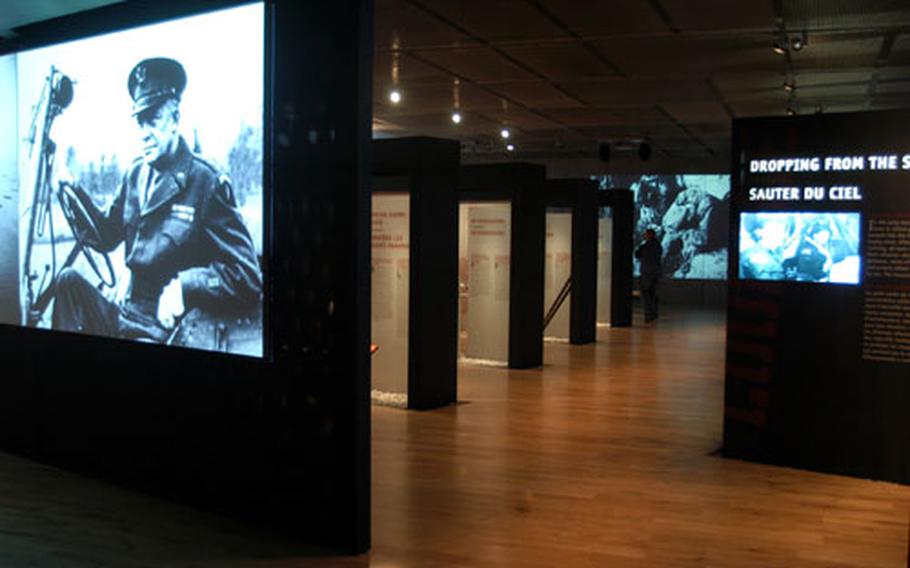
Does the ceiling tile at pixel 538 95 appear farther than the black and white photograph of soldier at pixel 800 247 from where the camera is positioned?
Yes

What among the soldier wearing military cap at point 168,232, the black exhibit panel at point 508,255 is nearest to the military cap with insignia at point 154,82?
the soldier wearing military cap at point 168,232

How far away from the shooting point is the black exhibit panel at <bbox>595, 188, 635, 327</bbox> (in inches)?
698

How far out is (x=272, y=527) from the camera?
5348mm

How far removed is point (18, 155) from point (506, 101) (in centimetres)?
760

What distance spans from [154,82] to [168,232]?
96 centimetres

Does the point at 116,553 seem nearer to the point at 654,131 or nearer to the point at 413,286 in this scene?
the point at 413,286

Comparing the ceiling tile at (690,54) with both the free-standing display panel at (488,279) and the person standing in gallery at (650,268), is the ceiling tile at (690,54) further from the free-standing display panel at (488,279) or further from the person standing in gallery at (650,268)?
the person standing in gallery at (650,268)

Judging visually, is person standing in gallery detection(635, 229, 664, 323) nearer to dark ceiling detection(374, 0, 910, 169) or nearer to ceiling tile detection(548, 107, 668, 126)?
dark ceiling detection(374, 0, 910, 169)

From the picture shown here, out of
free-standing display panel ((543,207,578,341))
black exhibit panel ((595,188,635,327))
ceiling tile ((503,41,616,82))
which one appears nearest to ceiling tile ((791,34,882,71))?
ceiling tile ((503,41,616,82))

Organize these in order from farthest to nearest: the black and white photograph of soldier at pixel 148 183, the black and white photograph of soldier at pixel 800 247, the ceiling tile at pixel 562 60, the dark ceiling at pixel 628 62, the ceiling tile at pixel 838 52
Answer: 1. the ceiling tile at pixel 562 60
2. the ceiling tile at pixel 838 52
3. the dark ceiling at pixel 628 62
4. the black and white photograph of soldier at pixel 800 247
5. the black and white photograph of soldier at pixel 148 183

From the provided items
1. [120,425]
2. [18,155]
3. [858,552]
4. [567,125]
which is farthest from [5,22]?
[567,125]

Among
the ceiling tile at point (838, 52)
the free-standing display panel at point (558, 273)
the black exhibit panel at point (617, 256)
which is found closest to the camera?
the ceiling tile at point (838, 52)

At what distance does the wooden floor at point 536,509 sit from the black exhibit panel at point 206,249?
0.39 metres

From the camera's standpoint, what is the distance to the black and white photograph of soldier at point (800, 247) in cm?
665
